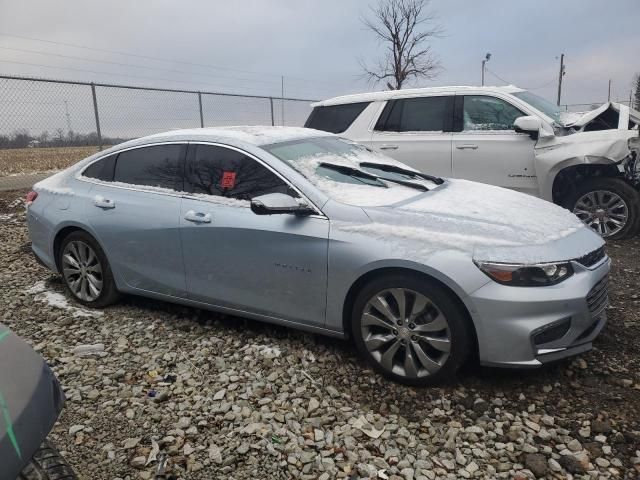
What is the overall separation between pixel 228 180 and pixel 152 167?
761mm

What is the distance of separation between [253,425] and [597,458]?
1.67 meters

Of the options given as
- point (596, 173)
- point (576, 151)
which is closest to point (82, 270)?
point (576, 151)

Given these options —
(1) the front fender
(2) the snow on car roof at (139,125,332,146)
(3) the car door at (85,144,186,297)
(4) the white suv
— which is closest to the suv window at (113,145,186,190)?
(3) the car door at (85,144,186,297)

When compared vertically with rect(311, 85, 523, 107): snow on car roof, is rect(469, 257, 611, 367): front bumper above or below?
below

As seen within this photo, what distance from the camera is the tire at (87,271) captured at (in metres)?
3.93

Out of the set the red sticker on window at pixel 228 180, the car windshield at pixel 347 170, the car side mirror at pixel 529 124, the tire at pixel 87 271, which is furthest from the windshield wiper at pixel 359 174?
the car side mirror at pixel 529 124

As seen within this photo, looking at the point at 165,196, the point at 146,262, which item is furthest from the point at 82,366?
the point at 165,196

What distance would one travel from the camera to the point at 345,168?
346 cm

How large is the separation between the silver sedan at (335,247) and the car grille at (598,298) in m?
0.01

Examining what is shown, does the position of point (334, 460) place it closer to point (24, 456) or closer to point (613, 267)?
point (24, 456)

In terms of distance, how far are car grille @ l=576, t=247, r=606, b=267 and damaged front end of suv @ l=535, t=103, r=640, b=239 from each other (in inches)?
108

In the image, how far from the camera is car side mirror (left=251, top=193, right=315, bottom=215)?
292cm

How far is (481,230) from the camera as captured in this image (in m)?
2.69

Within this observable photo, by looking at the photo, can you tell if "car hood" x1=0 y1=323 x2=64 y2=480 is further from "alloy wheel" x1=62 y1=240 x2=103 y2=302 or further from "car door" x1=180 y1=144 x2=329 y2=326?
"alloy wheel" x1=62 y1=240 x2=103 y2=302
